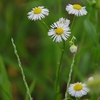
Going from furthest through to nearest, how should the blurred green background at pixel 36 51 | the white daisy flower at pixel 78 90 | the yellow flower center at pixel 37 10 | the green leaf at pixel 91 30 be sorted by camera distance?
the blurred green background at pixel 36 51 < the green leaf at pixel 91 30 < the yellow flower center at pixel 37 10 < the white daisy flower at pixel 78 90

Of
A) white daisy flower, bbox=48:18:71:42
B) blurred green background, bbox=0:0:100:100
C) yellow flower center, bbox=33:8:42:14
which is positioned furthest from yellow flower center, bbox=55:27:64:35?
blurred green background, bbox=0:0:100:100

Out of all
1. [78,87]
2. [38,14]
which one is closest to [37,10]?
[38,14]

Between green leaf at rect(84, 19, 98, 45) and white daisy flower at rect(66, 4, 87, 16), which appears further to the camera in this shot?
green leaf at rect(84, 19, 98, 45)

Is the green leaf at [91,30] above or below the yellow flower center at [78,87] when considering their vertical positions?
above

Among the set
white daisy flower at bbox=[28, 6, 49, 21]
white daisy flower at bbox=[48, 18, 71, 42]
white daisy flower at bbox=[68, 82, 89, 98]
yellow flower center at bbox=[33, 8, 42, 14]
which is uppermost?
yellow flower center at bbox=[33, 8, 42, 14]

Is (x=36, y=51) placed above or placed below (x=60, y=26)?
above

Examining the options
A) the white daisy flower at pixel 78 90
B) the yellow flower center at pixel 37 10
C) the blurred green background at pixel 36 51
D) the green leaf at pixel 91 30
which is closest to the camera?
the white daisy flower at pixel 78 90

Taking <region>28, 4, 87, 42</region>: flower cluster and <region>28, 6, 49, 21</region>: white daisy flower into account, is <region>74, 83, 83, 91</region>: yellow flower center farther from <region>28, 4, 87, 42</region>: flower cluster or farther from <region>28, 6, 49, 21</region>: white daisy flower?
<region>28, 6, 49, 21</region>: white daisy flower

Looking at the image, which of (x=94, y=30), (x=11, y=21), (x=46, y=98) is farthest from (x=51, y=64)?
(x=94, y=30)

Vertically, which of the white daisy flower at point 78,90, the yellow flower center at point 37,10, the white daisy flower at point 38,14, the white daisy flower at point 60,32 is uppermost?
the yellow flower center at point 37,10

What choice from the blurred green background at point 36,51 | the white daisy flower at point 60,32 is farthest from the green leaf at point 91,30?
the white daisy flower at point 60,32

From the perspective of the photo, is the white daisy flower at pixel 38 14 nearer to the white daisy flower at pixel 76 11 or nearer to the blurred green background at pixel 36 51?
the white daisy flower at pixel 76 11

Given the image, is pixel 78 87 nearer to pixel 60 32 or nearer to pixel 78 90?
pixel 78 90
